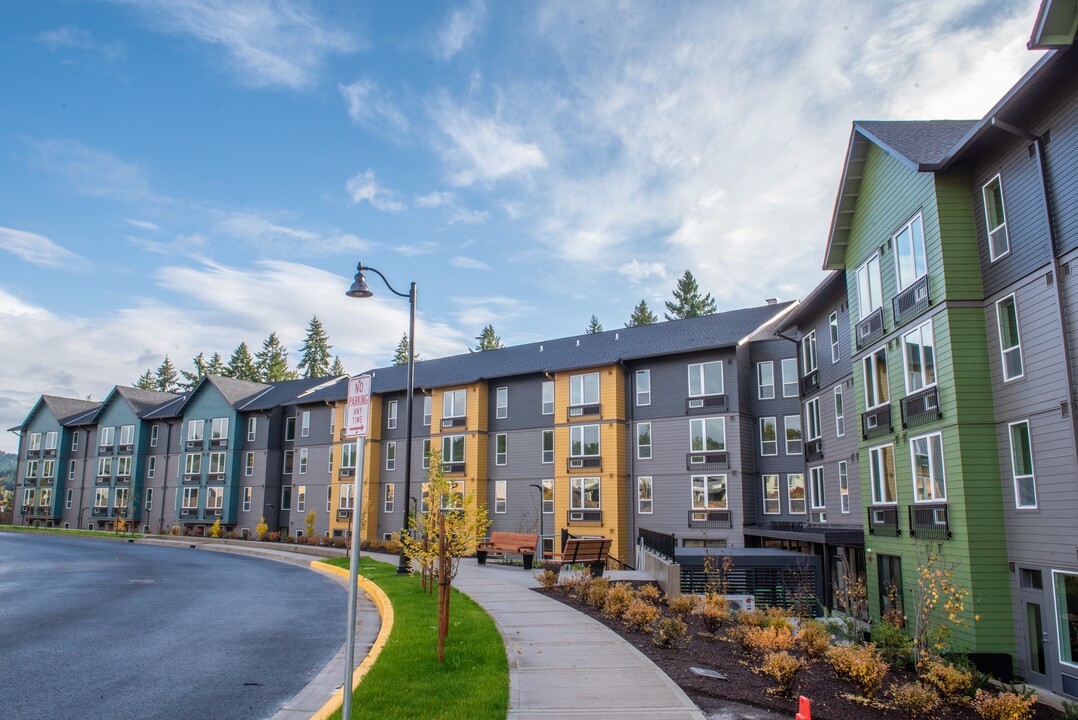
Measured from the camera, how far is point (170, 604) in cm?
1619

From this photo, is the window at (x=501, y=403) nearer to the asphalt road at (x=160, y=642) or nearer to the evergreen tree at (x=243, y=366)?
the asphalt road at (x=160, y=642)

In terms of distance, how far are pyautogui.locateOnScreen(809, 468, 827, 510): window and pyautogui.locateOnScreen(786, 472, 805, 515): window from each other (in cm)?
152

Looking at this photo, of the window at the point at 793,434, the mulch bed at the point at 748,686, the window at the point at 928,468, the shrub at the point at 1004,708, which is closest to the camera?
the mulch bed at the point at 748,686

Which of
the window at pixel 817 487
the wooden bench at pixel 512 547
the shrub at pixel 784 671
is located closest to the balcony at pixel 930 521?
the shrub at pixel 784 671

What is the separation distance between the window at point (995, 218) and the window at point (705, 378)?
59.7 feet

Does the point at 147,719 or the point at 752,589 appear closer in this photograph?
the point at 147,719

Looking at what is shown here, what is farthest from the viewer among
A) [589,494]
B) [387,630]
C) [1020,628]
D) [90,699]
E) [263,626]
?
[589,494]

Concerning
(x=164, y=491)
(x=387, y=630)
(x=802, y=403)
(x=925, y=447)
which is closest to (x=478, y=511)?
(x=387, y=630)

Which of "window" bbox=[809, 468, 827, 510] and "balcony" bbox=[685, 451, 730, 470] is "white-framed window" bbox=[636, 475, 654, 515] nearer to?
"balcony" bbox=[685, 451, 730, 470]

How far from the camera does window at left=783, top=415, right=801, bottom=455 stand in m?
33.1

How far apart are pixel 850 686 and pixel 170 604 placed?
13506 millimetres

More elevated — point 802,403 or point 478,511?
point 802,403

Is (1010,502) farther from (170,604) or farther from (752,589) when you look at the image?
(170,604)

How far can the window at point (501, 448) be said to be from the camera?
40688 mm
